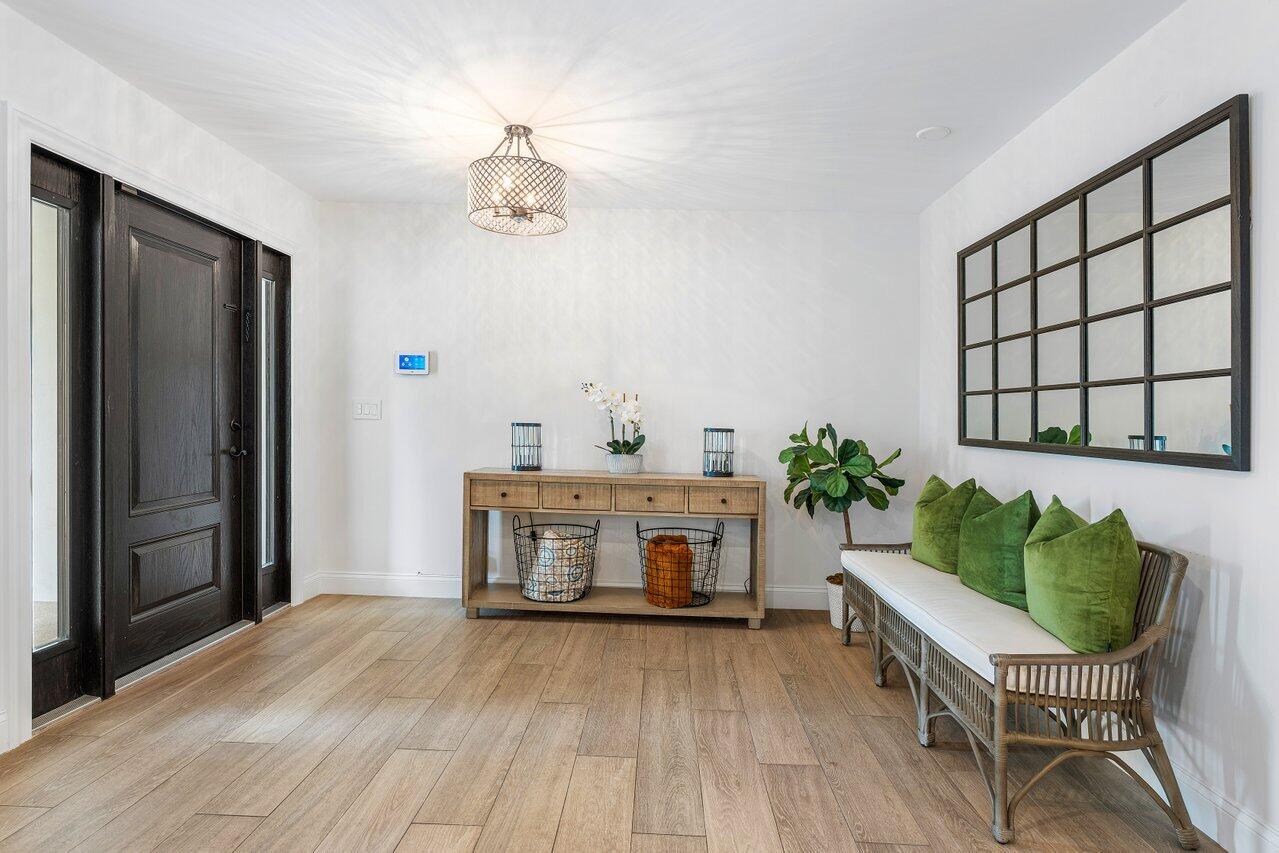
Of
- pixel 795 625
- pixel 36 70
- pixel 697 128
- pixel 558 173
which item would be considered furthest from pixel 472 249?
pixel 795 625

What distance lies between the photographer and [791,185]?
3684 mm

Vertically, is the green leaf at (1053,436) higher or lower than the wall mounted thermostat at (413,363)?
lower

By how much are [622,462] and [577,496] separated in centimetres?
33

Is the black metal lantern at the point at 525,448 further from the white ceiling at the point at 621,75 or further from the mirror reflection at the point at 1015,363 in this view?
the mirror reflection at the point at 1015,363

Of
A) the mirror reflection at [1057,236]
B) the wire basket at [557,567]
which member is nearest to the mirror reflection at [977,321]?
the mirror reflection at [1057,236]

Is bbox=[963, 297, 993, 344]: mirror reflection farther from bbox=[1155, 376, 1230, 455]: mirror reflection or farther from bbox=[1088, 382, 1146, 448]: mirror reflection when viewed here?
bbox=[1155, 376, 1230, 455]: mirror reflection

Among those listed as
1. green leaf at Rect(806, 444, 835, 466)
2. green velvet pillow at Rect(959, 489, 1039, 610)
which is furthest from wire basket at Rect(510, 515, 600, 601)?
green velvet pillow at Rect(959, 489, 1039, 610)

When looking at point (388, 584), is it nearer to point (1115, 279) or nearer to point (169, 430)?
point (169, 430)

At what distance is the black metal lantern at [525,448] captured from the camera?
3947 millimetres

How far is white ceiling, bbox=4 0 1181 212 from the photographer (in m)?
2.17

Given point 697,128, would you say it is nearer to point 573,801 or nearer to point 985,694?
point 985,694

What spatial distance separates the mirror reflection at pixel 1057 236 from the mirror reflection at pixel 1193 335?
587 millimetres

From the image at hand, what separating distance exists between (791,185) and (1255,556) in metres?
2.62

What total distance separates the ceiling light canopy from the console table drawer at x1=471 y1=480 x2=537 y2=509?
141 cm
